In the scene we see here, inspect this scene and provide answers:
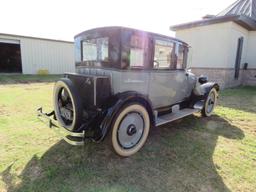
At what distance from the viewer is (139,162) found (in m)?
2.71

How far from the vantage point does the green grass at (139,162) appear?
221cm

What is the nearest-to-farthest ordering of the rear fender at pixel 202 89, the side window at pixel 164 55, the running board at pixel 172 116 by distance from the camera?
the side window at pixel 164 55 → the running board at pixel 172 116 → the rear fender at pixel 202 89

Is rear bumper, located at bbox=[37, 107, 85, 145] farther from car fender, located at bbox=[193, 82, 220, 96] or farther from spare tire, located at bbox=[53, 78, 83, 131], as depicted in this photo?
car fender, located at bbox=[193, 82, 220, 96]

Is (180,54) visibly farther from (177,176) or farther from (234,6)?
(234,6)

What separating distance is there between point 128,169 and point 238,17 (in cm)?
917

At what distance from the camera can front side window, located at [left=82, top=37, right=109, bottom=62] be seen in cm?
293

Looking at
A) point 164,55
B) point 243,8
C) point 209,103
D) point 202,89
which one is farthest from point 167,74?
point 243,8

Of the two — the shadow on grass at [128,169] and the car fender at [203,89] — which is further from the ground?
Result: the car fender at [203,89]

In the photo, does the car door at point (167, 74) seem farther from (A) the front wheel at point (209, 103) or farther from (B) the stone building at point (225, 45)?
(B) the stone building at point (225, 45)

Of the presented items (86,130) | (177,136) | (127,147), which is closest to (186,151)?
(177,136)

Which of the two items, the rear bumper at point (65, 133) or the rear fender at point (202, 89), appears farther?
the rear fender at point (202, 89)

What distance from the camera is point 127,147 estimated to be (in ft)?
9.48

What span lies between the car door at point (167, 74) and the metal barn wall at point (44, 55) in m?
13.7

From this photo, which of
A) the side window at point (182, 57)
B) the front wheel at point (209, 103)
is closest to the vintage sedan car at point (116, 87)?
the side window at point (182, 57)
